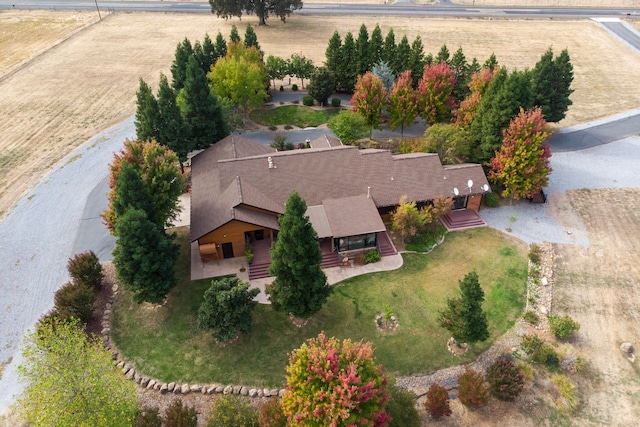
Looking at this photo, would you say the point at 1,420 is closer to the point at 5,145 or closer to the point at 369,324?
the point at 369,324

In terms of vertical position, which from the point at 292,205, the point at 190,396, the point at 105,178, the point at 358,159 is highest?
the point at 292,205

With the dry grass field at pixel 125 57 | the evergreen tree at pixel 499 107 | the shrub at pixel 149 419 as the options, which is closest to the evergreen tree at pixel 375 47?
the dry grass field at pixel 125 57

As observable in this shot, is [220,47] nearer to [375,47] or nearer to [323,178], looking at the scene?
[375,47]

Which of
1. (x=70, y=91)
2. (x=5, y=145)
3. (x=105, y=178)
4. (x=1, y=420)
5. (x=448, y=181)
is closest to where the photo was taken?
(x=1, y=420)

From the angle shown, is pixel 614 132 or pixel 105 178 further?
pixel 614 132

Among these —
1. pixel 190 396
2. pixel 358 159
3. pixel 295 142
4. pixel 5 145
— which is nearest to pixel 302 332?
pixel 190 396

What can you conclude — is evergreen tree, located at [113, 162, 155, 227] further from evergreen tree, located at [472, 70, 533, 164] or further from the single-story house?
evergreen tree, located at [472, 70, 533, 164]

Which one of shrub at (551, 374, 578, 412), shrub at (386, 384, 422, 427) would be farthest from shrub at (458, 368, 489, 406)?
shrub at (551, 374, 578, 412)

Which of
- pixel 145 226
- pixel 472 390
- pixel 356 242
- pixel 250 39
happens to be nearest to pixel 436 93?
pixel 356 242
